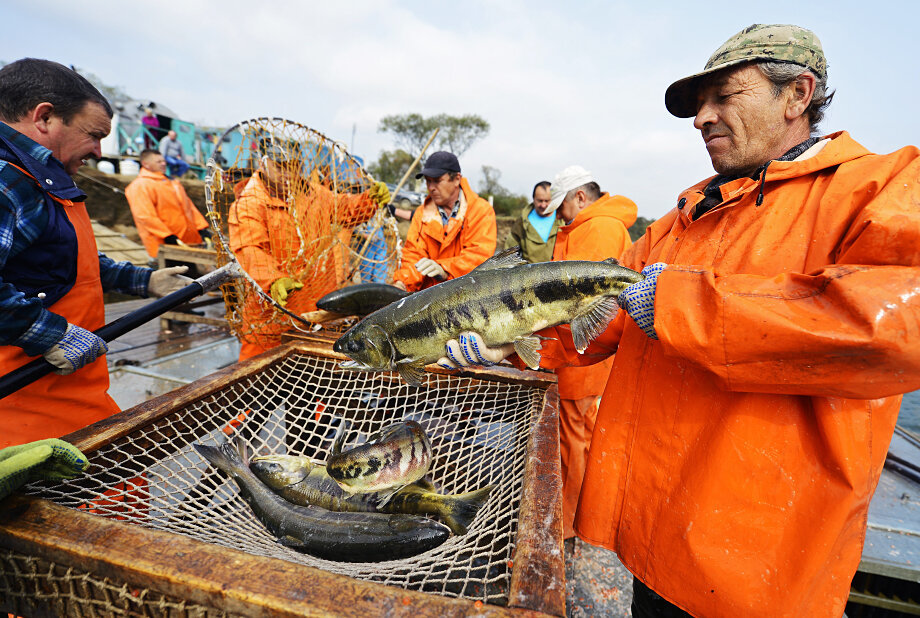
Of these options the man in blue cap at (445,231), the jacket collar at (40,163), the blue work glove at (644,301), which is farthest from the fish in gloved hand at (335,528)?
the man in blue cap at (445,231)

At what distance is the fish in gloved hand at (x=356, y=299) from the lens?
3348 mm

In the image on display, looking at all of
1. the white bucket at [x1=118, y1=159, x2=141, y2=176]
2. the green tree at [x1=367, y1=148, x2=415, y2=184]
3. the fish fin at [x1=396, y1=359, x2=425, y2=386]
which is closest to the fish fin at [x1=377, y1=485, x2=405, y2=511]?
the fish fin at [x1=396, y1=359, x2=425, y2=386]

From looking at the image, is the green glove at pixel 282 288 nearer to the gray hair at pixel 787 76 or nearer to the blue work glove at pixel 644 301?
the blue work glove at pixel 644 301

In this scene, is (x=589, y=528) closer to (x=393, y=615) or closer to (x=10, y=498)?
(x=393, y=615)

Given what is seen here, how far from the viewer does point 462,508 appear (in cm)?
212

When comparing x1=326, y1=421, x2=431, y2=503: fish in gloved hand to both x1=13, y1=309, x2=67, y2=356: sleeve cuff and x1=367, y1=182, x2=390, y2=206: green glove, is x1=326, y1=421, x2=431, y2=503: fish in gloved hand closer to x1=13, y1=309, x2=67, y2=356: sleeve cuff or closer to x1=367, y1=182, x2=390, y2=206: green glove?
x1=13, y1=309, x2=67, y2=356: sleeve cuff

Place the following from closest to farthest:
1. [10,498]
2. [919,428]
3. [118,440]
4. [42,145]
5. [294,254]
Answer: [10,498] < [118,440] < [42,145] < [294,254] < [919,428]

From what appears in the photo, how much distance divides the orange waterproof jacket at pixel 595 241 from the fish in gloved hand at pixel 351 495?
2.03 metres

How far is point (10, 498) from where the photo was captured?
1366mm

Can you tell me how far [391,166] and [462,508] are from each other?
121 feet

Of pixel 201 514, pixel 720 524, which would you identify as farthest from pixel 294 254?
pixel 720 524

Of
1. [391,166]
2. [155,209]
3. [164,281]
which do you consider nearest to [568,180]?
[164,281]

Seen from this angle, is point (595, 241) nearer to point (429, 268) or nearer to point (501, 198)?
point (429, 268)

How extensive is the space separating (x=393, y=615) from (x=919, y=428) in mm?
12570
